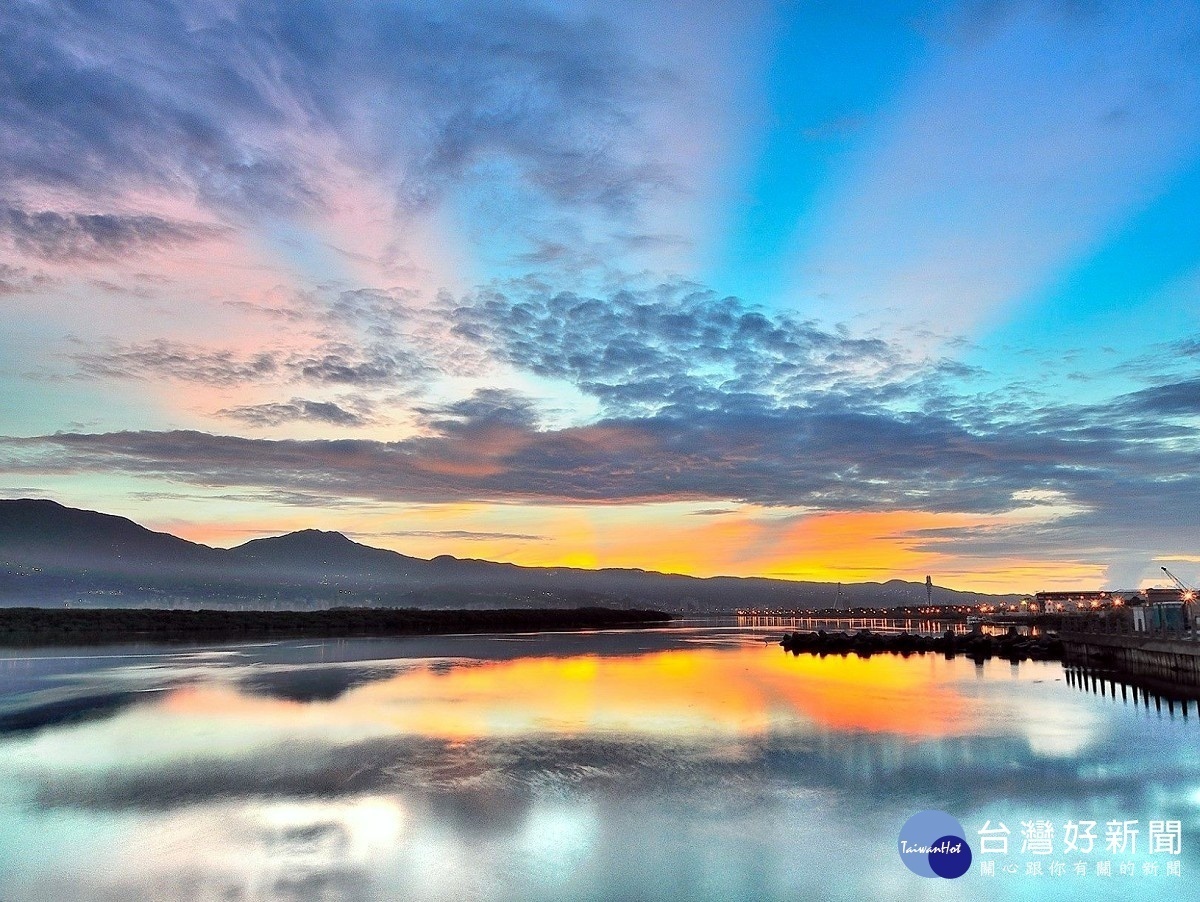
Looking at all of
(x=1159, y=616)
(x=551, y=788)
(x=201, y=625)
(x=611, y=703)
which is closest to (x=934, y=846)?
(x=551, y=788)

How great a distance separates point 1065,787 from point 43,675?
3366 cm

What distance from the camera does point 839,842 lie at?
36.0 ft

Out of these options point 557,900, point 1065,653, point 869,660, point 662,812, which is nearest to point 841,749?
point 662,812

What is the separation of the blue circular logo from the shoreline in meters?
50.8

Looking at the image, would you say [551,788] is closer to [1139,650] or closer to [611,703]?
[611,703]

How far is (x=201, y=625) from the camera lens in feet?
221

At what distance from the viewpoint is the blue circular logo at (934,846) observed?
1015cm

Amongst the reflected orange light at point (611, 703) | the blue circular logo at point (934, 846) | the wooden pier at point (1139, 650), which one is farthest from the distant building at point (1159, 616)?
the blue circular logo at point (934, 846)

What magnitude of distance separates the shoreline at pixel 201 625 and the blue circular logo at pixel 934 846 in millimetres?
50802

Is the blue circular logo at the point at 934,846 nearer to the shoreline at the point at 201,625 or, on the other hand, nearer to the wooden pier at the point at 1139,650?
the wooden pier at the point at 1139,650

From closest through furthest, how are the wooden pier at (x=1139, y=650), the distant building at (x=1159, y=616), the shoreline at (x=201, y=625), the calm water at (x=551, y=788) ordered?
the calm water at (x=551, y=788)
the wooden pier at (x=1139, y=650)
the distant building at (x=1159, y=616)
the shoreline at (x=201, y=625)

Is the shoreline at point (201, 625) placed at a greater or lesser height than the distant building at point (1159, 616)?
lesser

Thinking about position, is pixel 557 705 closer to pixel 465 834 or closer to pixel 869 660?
pixel 465 834

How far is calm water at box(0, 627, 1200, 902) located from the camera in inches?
380
